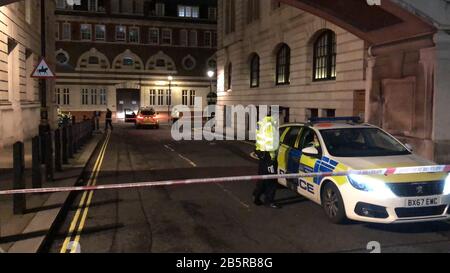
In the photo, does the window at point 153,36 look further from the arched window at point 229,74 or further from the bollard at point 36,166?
the bollard at point 36,166

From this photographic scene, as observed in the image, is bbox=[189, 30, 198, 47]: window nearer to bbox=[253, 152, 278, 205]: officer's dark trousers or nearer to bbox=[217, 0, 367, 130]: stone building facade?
bbox=[217, 0, 367, 130]: stone building facade

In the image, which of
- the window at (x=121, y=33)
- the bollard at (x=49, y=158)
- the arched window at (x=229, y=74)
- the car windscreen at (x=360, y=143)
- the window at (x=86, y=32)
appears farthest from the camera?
the window at (x=121, y=33)

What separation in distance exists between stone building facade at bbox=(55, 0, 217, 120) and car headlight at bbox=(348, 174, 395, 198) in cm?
5352

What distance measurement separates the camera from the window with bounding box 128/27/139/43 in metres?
62.2

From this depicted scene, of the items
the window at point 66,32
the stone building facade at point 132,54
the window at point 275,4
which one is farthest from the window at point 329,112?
the window at point 66,32

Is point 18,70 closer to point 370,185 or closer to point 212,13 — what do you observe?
point 370,185

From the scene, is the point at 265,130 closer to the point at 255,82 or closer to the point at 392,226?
the point at 392,226

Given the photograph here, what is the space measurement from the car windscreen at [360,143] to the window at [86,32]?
5645cm

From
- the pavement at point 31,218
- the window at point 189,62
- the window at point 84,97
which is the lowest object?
the pavement at point 31,218

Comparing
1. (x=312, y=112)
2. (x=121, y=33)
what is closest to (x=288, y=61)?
(x=312, y=112)

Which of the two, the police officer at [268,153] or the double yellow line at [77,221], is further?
the police officer at [268,153]

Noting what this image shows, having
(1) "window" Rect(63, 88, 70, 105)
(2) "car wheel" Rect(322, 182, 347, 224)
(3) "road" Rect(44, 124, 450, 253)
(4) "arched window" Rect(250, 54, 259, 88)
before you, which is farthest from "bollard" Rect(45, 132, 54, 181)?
(1) "window" Rect(63, 88, 70, 105)

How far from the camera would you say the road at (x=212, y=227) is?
655 centimetres

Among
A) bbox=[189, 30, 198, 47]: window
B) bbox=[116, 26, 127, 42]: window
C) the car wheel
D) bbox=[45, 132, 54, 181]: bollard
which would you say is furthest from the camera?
bbox=[189, 30, 198, 47]: window
